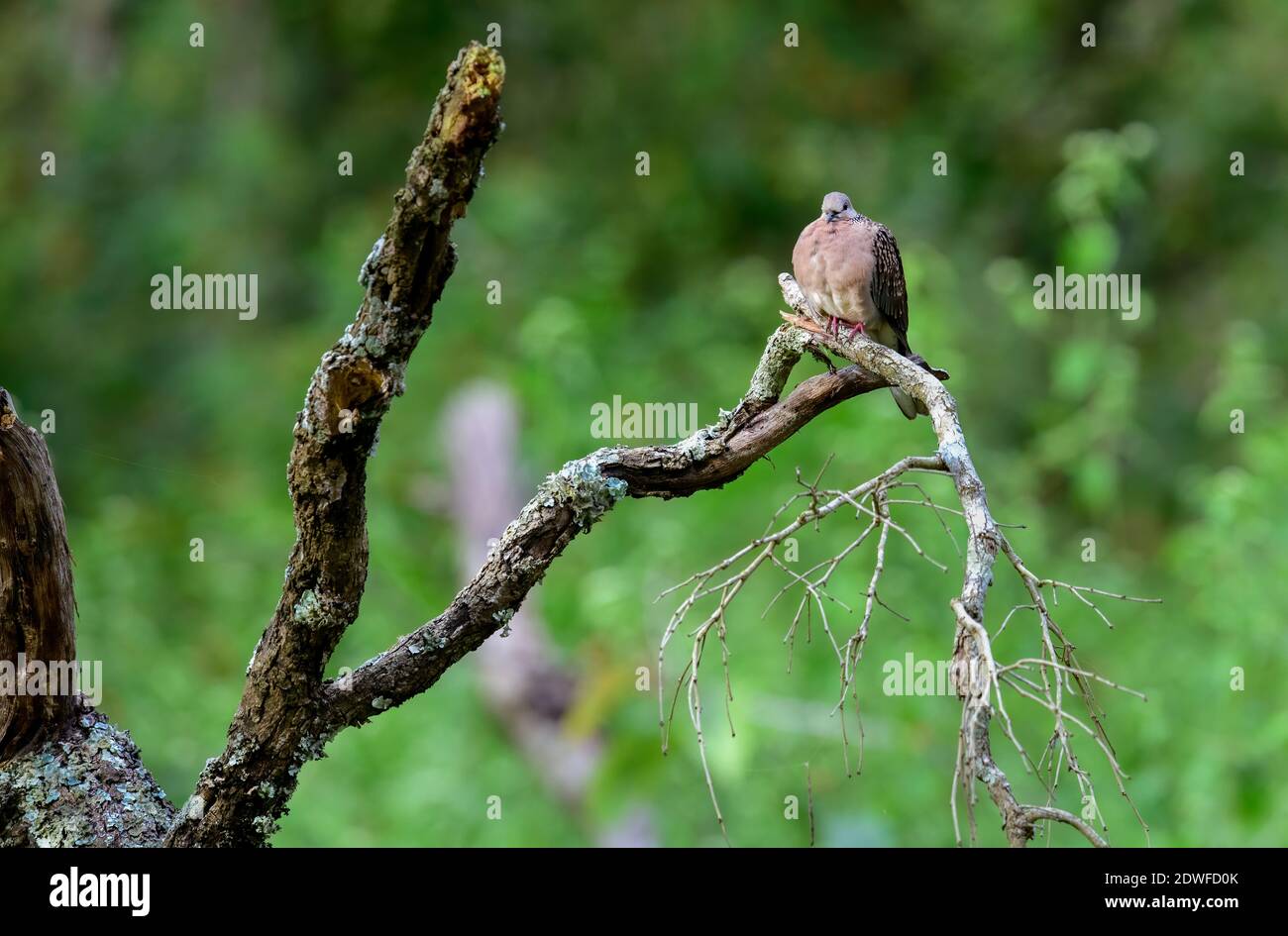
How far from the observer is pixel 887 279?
2955mm

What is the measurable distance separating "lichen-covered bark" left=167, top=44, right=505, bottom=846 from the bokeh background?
193 centimetres

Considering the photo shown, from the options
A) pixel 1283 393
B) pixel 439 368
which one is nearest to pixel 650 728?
pixel 439 368

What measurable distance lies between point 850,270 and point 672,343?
5.52 m

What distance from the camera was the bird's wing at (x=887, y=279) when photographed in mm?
2930

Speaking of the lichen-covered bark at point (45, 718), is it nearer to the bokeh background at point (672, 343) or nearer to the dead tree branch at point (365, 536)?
the dead tree branch at point (365, 536)

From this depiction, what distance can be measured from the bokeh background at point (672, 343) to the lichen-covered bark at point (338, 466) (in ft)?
6.34

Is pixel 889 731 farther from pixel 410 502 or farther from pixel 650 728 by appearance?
pixel 410 502
